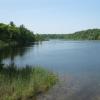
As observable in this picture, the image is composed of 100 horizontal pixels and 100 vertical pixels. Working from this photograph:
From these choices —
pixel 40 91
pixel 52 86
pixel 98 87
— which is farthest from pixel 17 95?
pixel 98 87

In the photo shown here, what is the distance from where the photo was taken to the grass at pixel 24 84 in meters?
16.3

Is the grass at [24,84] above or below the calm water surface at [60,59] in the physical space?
above

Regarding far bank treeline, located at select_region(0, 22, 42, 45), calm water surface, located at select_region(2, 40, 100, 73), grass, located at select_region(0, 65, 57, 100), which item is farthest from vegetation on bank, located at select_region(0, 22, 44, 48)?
grass, located at select_region(0, 65, 57, 100)

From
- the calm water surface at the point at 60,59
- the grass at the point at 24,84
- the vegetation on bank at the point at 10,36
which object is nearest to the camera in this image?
the grass at the point at 24,84

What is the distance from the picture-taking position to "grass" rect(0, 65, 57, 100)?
1634 cm

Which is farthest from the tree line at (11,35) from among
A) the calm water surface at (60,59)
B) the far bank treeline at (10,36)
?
the calm water surface at (60,59)

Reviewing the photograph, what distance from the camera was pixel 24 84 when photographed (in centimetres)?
1806

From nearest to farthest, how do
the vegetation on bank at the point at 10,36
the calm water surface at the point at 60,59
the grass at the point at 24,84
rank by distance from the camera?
the grass at the point at 24,84
the calm water surface at the point at 60,59
the vegetation on bank at the point at 10,36

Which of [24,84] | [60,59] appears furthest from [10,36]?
[24,84]

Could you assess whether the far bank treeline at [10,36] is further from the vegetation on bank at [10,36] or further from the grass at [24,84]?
the grass at [24,84]

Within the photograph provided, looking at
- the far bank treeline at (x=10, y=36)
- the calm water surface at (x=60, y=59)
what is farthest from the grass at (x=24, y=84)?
the far bank treeline at (x=10, y=36)

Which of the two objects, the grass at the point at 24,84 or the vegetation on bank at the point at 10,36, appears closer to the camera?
the grass at the point at 24,84

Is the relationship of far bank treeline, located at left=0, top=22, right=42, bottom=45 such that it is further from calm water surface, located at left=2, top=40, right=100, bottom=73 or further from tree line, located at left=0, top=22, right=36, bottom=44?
calm water surface, located at left=2, top=40, right=100, bottom=73

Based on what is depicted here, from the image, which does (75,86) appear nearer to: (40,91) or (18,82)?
(40,91)
